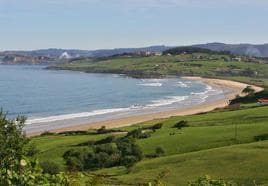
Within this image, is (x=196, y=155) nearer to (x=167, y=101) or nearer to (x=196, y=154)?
(x=196, y=154)

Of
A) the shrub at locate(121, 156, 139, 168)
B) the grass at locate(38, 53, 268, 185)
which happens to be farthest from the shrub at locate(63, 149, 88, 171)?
the shrub at locate(121, 156, 139, 168)

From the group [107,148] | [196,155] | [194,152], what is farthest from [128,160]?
[196,155]

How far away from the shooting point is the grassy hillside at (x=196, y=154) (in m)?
43.3

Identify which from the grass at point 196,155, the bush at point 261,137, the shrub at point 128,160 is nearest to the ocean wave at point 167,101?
the grass at point 196,155

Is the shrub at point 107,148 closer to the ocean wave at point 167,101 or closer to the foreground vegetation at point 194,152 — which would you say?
the foreground vegetation at point 194,152

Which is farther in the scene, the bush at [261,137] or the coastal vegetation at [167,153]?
the bush at [261,137]

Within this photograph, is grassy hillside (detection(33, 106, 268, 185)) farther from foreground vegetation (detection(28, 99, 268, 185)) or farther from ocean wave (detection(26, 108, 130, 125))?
ocean wave (detection(26, 108, 130, 125))

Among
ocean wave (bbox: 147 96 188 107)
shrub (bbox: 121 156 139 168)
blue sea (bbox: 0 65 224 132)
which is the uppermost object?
shrub (bbox: 121 156 139 168)

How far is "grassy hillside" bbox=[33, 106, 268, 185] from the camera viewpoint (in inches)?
1706

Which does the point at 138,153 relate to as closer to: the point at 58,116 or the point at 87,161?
the point at 87,161

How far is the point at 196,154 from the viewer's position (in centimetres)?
5078

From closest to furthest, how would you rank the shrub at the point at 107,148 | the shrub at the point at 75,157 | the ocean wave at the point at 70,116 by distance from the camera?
the shrub at the point at 75,157, the shrub at the point at 107,148, the ocean wave at the point at 70,116

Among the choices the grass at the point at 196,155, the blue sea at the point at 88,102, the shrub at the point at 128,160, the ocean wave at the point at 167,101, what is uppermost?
the grass at the point at 196,155

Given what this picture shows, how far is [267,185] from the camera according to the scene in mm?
37094
